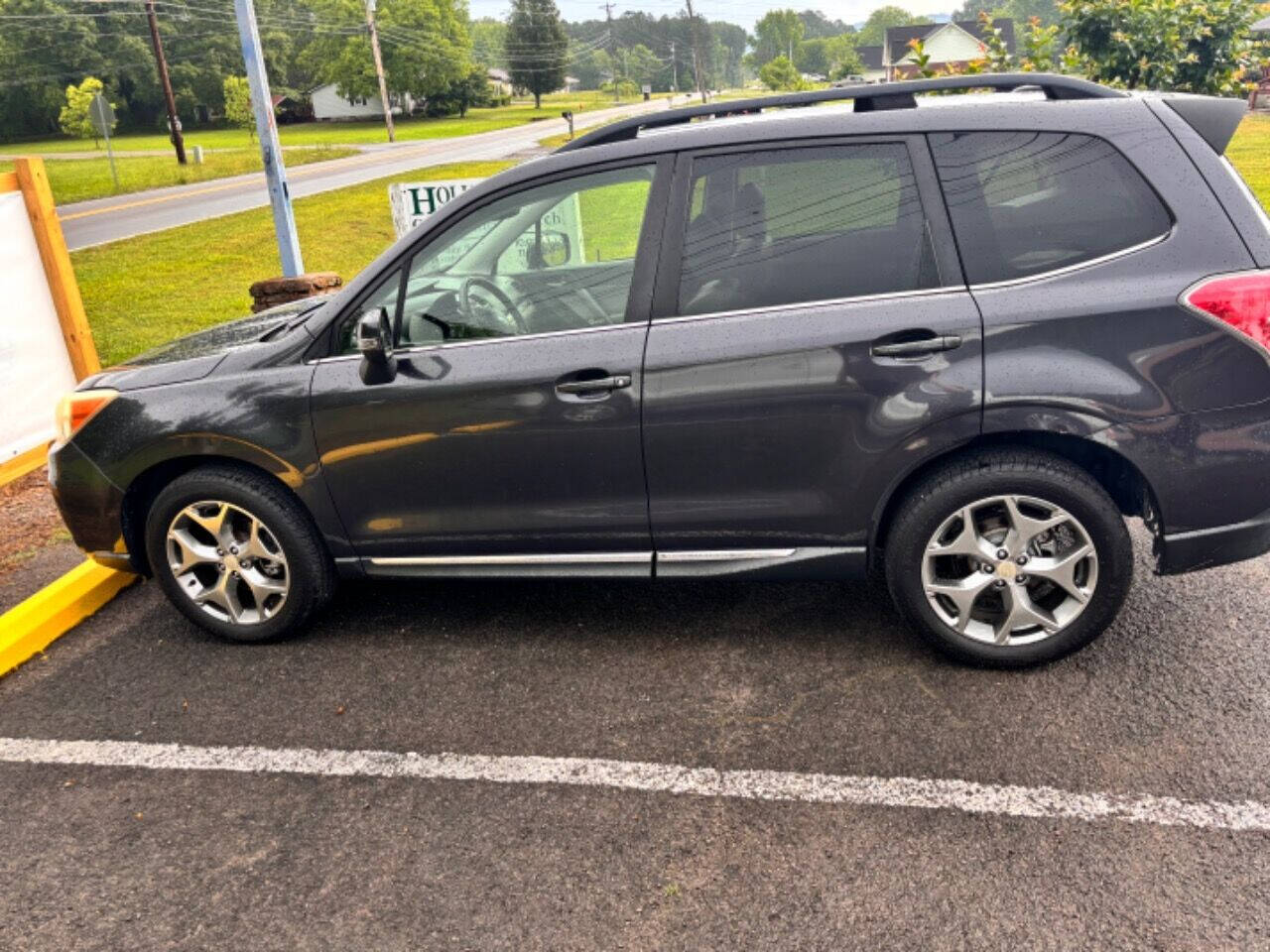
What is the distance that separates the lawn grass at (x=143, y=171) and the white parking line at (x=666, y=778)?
31991 millimetres

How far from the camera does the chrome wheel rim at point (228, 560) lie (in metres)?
3.92

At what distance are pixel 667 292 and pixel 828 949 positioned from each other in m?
2.04

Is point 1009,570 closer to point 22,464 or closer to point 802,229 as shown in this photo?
point 802,229

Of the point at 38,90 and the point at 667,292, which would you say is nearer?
the point at 667,292

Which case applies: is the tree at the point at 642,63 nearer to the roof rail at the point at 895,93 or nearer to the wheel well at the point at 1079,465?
the roof rail at the point at 895,93

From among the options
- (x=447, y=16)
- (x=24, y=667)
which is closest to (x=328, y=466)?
(x=24, y=667)

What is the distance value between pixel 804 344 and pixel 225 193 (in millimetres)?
31501

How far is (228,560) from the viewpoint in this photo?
396cm

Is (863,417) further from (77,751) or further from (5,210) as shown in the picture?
(5,210)

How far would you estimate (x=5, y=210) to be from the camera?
255 inches

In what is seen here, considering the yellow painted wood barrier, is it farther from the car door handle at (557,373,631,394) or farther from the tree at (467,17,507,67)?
the tree at (467,17,507,67)

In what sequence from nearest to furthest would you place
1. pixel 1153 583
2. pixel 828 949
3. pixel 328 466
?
pixel 828 949
pixel 328 466
pixel 1153 583

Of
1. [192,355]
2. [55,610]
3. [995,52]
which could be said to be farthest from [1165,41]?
[55,610]

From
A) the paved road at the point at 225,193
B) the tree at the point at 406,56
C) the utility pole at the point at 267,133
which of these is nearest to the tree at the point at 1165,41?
the utility pole at the point at 267,133
